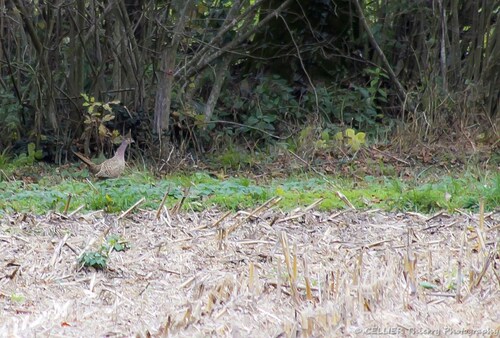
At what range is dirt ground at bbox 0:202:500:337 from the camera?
485 cm

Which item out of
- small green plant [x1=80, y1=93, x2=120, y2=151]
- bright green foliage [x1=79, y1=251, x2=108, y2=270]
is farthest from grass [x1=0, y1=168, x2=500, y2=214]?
bright green foliage [x1=79, y1=251, x2=108, y2=270]

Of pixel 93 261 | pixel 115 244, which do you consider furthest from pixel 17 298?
pixel 115 244

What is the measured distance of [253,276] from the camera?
5.77 meters

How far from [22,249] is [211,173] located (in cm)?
520

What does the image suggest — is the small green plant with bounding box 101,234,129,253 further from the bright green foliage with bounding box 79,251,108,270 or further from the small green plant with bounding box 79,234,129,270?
the bright green foliage with bounding box 79,251,108,270

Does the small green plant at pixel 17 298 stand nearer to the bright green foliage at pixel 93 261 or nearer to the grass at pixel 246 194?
the bright green foliage at pixel 93 261

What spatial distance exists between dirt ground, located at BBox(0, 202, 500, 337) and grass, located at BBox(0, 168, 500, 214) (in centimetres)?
30

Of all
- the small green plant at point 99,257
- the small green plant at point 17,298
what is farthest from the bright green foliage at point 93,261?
the small green plant at point 17,298

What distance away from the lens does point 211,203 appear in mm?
8992

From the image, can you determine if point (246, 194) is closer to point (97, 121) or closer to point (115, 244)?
point (115, 244)

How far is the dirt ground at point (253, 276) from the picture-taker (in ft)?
15.9

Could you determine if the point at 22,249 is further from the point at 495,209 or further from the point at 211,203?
the point at 495,209

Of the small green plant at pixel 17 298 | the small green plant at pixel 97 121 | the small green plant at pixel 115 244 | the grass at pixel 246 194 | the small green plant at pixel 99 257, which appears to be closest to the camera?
the small green plant at pixel 17 298

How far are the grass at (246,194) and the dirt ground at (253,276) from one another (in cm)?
30
